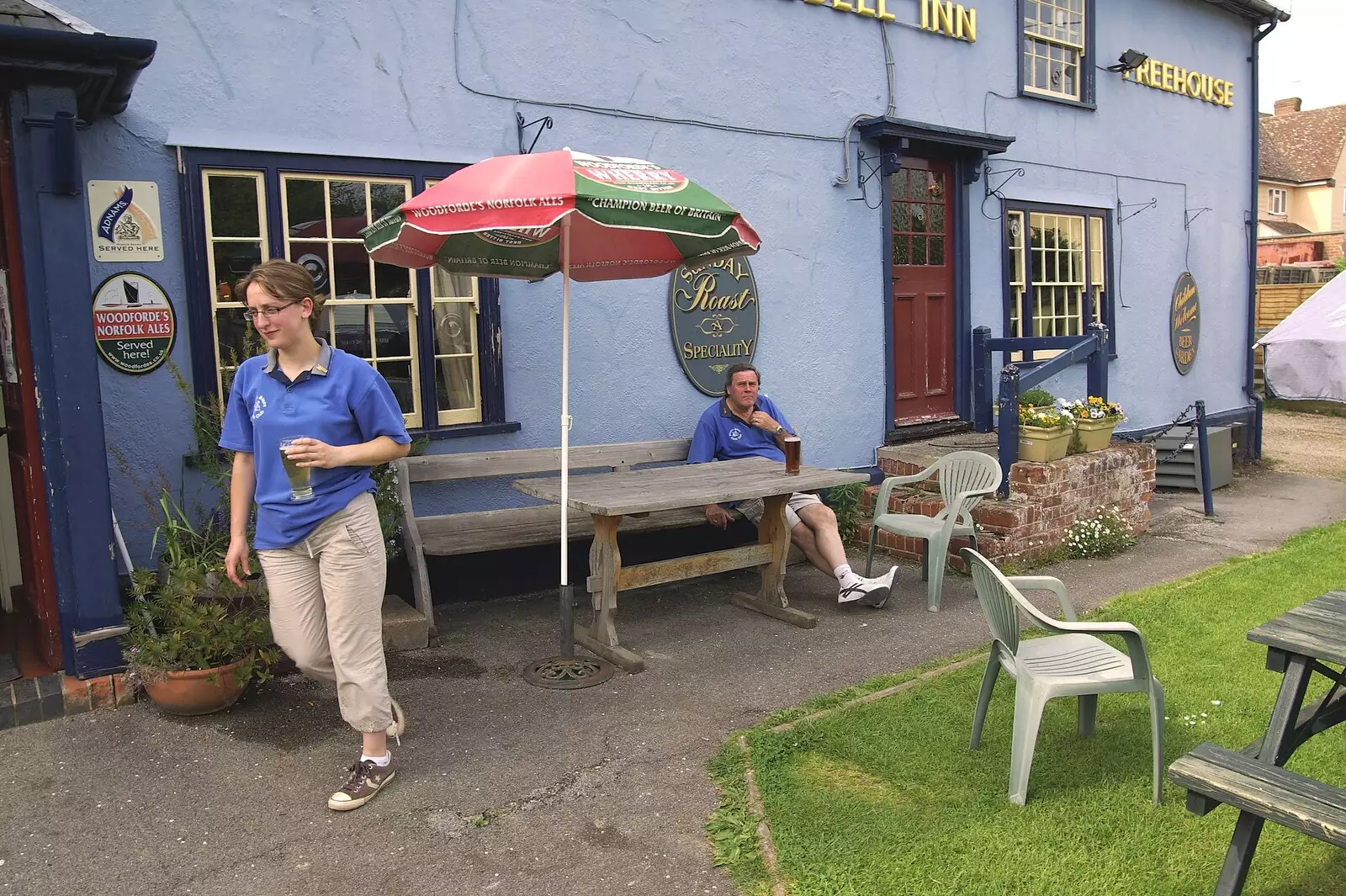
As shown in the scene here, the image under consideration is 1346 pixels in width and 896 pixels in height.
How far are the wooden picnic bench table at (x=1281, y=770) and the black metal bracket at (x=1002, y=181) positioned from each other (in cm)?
658

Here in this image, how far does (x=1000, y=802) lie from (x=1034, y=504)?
13.2ft

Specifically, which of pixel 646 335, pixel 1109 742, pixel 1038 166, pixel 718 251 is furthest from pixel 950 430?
pixel 1109 742

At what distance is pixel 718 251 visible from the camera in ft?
18.1

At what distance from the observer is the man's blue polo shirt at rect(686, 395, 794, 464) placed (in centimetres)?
675

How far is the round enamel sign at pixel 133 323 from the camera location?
534 centimetres

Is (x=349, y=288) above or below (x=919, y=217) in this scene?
below

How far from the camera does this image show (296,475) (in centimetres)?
356

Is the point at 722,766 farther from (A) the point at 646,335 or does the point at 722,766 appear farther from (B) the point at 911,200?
(B) the point at 911,200

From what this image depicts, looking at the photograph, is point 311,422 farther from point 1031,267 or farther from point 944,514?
point 1031,267

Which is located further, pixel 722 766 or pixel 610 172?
pixel 610 172

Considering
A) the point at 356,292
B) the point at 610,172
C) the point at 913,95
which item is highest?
the point at 913,95

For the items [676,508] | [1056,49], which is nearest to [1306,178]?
[1056,49]

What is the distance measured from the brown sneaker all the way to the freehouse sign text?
255 inches

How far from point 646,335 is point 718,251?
1766 mm
